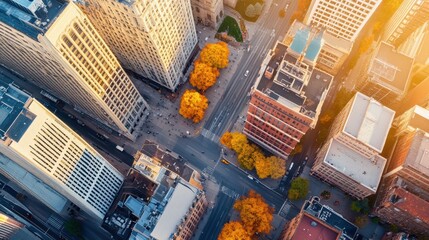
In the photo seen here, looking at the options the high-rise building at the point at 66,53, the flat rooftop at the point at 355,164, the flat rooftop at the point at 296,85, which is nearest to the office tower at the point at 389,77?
the flat rooftop at the point at 355,164

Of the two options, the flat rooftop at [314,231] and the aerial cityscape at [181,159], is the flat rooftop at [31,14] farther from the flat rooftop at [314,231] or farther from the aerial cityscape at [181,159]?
the flat rooftop at [314,231]

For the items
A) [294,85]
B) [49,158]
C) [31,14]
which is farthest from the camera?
[294,85]

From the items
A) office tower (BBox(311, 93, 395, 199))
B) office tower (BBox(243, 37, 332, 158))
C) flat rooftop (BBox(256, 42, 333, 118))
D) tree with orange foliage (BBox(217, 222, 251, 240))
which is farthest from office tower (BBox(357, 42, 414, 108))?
tree with orange foliage (BBox(217, 222, 251, 240))

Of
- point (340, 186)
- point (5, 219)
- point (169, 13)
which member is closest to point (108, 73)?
point (169, 13)

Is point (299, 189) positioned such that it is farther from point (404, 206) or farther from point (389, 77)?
point (389, 77)

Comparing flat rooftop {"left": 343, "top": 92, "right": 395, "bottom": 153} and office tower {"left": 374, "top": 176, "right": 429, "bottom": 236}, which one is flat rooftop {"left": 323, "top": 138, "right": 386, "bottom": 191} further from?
flat rooftop {"left": 343, "top": 92, "right": 395, "bottom": 153}

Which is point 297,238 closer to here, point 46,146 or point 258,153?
point 258,153

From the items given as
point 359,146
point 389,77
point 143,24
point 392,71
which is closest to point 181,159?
point 143,24
